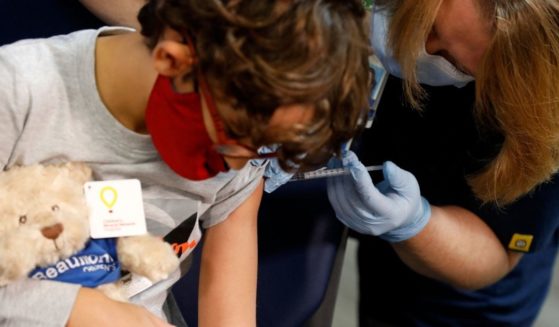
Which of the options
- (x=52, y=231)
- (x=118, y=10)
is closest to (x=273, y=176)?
(x=118, y=10)

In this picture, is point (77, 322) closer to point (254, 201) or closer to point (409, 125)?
point (254, 201)

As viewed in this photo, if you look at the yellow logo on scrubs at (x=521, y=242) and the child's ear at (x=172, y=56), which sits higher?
the child's ear at (x=172, y=56)

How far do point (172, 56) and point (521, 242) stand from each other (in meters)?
1.03

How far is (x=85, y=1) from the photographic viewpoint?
1.29m

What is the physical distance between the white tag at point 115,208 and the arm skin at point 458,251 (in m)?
0.73

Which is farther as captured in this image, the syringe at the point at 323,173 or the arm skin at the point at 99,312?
the syringe at the point at 323,173

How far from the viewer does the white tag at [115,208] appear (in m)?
0.97

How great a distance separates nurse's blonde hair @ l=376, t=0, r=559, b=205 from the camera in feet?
4.09

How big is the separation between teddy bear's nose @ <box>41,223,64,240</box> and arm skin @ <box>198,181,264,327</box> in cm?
37

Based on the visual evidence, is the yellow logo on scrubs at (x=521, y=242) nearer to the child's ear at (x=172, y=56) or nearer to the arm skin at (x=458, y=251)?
the arm skin at (x=458, y=251)

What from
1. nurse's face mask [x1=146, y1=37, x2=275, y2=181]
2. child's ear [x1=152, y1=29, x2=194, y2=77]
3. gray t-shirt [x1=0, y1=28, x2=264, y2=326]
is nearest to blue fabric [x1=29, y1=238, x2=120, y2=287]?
gray t-shirt [x1=0, y1=28, x2=264, y2=326]

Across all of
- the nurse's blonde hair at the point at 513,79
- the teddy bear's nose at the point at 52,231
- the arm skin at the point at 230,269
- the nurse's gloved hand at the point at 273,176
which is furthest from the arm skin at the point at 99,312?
the nurse's blonde hair at the point at 513,79

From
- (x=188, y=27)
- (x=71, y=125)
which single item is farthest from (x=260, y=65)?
(x=71, y=125)

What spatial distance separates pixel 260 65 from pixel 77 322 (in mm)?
431
